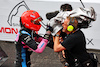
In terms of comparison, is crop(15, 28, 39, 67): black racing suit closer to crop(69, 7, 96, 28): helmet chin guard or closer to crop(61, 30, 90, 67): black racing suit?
crop(61, 30, 90, 67): black racing suit

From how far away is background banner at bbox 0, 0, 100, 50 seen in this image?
583 centimetres

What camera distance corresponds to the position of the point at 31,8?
6188 millimetres

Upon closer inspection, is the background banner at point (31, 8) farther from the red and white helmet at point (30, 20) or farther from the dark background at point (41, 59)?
the red and white helmet at point (30, 20)

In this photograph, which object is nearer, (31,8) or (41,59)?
(41,59)

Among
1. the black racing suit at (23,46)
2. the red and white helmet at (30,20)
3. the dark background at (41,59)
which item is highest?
the red and white helmet at (30,20)

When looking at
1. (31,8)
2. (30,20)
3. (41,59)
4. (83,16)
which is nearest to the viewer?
(83,16)

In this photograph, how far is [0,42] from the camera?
680 cm

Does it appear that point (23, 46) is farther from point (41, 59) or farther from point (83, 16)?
point (41, 59)

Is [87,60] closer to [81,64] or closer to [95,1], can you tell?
[81,64]

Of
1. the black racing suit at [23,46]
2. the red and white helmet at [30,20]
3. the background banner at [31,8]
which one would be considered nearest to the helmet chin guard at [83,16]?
the red and white helmet at [30,20]

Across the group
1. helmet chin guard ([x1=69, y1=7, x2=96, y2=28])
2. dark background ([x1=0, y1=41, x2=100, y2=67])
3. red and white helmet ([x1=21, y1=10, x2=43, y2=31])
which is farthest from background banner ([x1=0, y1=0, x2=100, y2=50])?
helmet chin guard ([x1=69, y1=7, x2=96, y2=28])

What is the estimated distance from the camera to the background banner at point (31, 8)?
5.83m

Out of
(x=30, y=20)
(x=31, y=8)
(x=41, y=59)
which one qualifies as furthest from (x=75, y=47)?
(x=31, y=8)

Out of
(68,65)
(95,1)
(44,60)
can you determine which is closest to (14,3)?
(44,60)
